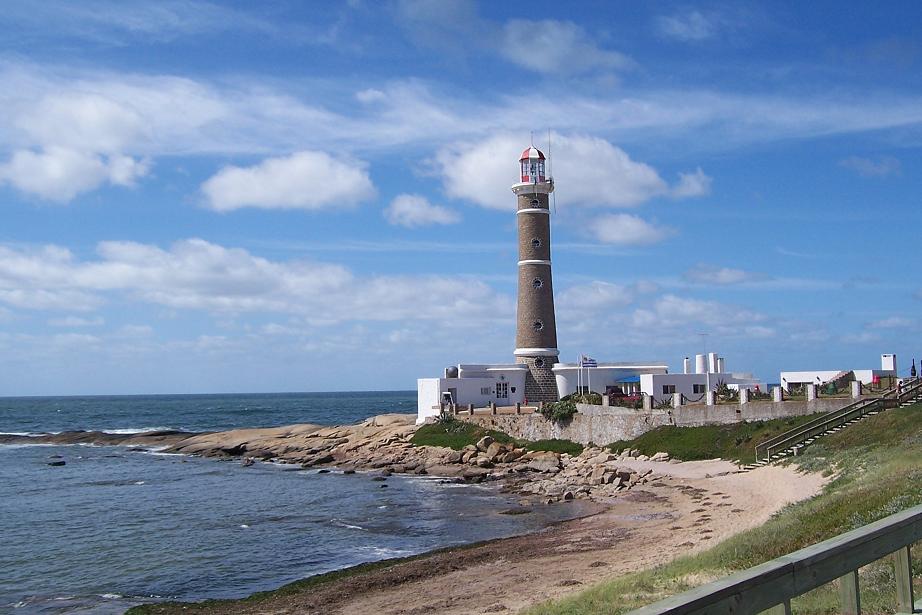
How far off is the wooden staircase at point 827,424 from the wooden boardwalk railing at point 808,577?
28610 mm

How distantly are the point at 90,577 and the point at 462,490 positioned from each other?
19464 millimetres

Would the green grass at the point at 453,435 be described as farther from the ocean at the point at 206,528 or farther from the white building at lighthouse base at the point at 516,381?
the ocean at the point at 206,528

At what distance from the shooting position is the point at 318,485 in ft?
145

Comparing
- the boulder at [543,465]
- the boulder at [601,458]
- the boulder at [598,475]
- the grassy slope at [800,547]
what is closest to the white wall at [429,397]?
the boulder at [543,465]

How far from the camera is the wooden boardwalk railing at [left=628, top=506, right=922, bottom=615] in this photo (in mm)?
4242

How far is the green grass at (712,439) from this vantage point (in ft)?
119

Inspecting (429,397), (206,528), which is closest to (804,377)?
(429,397)

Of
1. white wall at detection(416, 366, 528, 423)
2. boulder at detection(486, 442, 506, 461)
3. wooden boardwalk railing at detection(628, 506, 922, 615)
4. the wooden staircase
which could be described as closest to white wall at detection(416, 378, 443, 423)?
white wall at detection(416, 366, 528, 423)

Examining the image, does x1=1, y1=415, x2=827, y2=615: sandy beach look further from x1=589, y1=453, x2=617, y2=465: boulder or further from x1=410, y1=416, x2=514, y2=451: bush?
x1=410, y1=416, x2=514, y2=451: bush

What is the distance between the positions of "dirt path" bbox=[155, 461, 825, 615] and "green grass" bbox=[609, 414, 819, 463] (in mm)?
5011

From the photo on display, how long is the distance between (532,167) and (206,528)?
115 feet

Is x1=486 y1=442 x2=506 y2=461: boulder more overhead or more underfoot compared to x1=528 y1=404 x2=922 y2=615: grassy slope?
more underfoot

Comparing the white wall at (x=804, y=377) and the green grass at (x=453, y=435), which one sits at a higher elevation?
the white wall at (x=804, y=377)

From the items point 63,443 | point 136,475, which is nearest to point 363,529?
point 136,475
